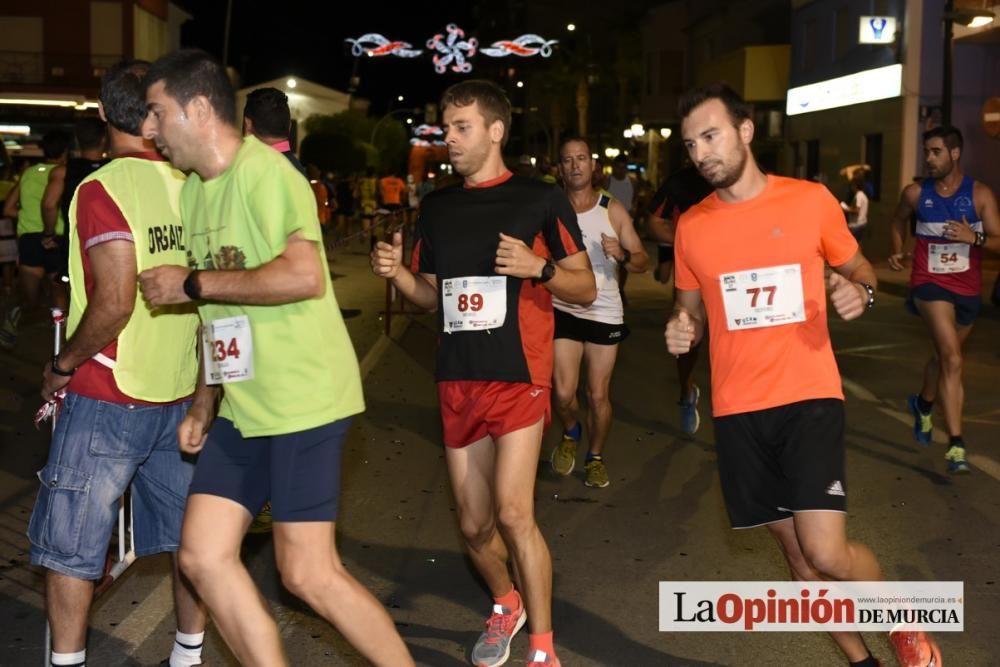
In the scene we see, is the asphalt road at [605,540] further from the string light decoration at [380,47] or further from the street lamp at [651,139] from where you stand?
the street lamp at [651,139]

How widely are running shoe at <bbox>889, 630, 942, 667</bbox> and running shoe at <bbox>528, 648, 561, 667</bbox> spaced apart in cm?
119

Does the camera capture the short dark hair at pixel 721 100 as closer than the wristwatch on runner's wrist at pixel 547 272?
Yes

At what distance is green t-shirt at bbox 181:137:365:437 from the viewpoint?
12.6ft

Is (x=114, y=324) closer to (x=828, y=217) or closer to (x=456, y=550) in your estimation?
(x=828, y=217)

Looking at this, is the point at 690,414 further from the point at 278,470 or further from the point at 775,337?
the point at 278,470

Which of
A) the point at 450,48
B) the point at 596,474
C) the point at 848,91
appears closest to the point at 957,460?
the point at 596,474

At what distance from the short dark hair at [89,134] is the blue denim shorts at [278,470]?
11.7 feet

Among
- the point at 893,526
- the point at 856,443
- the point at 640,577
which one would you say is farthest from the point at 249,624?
the point at 856,443

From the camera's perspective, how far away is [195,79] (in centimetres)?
391

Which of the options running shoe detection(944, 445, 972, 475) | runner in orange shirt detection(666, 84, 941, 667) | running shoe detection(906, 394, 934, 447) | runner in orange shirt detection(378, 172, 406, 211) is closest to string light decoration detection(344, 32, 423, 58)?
runner in orange shirt detection(378, 172, 406, 211)

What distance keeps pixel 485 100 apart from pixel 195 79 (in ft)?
4.55

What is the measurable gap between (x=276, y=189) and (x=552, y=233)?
4.78 ft

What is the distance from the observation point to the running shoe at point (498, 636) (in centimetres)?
502

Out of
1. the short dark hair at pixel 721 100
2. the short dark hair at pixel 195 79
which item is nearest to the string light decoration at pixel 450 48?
the short dark hair at pixel 721 100
